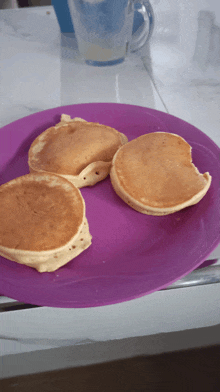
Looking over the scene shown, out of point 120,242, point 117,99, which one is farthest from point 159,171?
point 117,99

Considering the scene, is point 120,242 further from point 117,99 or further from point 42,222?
point 117,99

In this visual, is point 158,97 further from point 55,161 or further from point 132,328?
point 132,328

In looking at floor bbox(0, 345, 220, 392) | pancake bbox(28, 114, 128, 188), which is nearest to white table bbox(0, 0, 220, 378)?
floor bbox(0, 345, 220, 392)

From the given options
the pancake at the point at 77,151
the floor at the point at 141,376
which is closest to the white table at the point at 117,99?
the floor at the point at 141,376

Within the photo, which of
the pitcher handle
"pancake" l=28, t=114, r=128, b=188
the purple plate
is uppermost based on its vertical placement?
the pitcher handle

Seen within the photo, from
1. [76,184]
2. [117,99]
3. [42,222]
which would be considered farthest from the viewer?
[117,99]

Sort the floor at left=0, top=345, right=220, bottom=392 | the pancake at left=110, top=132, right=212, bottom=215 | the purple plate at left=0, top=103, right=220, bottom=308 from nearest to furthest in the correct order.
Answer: the purple plate at left=0, top=103, right=220, bottom=308
the pancake at left=110, top=132, right=212, bottom=215
the floor at left=0, top=345, right=220, bottom=392

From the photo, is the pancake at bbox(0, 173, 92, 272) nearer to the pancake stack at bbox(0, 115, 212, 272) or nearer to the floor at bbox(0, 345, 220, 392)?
the pancake stack at bbox(0, 115, 212, 272)
